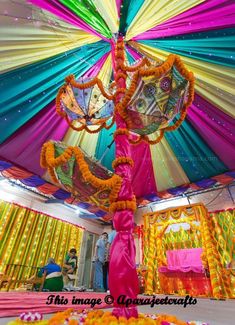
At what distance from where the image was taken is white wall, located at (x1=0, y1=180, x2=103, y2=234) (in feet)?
15.1

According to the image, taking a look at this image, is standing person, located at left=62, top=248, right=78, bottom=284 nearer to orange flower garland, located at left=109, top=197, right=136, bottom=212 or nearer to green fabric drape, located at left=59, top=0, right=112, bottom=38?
orange flower garland, located at left=109, top=197, right=136, bottom=212

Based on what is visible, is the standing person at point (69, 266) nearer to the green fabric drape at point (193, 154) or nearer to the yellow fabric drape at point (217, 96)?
the green fabric drape at point (193, 154)

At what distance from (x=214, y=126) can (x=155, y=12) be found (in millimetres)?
1675

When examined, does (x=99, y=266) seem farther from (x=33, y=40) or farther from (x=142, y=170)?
(x=33, y=40)

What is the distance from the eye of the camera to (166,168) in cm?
390

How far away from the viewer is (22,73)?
2.45 metres

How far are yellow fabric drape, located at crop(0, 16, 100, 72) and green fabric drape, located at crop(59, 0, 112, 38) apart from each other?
157mm

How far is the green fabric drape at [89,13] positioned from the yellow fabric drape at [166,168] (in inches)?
65.9

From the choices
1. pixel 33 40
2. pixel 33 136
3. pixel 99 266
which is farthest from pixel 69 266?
pixel 33 40

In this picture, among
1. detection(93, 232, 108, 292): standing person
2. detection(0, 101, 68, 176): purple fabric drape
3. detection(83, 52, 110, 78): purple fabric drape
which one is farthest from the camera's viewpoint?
detection(93, 232, 108, 292): standing person

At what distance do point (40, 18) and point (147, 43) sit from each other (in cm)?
116


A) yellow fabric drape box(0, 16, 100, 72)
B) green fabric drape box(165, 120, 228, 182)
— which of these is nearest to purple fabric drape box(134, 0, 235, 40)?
yellow fabric drape box(0, 16, 100, 72)

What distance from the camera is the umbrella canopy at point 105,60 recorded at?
77.5 inches

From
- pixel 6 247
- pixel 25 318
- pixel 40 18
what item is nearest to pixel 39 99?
pixel 40 18
